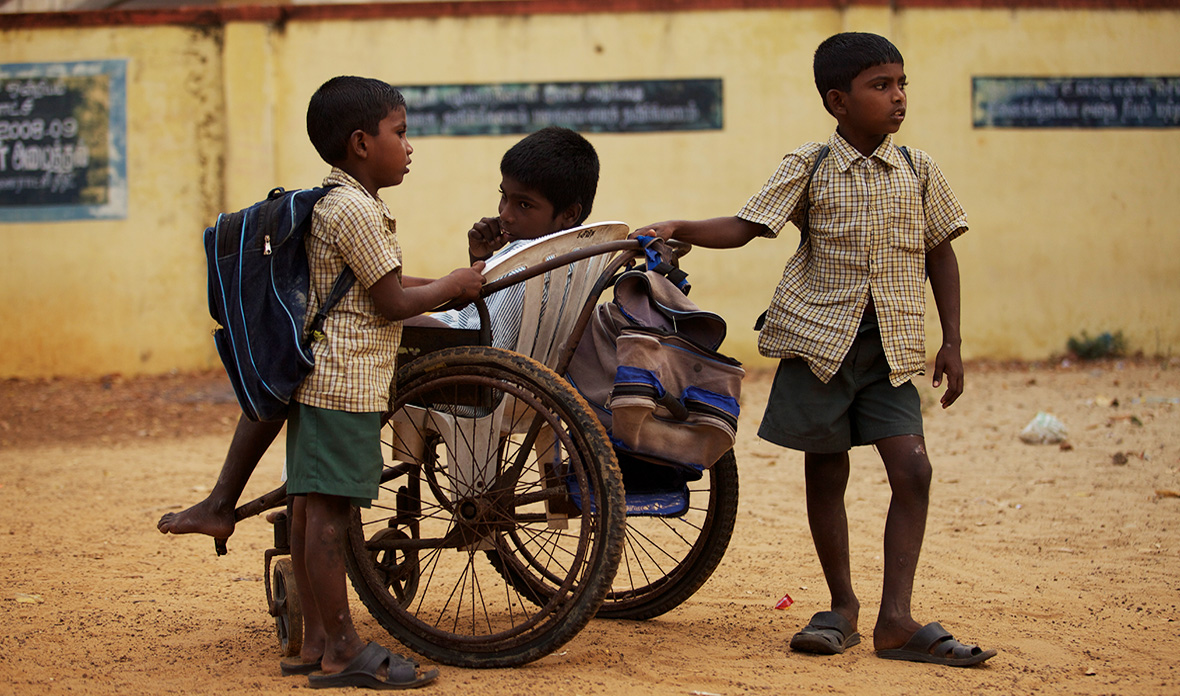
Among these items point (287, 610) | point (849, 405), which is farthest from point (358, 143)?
point (849, 405)

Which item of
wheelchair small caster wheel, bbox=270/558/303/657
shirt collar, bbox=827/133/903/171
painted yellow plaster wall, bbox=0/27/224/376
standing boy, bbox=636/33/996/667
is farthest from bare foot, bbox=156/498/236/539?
painted yellow plaster wall, bbox=0/27/224/376

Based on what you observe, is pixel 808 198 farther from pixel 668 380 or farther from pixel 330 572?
pixel 330 572

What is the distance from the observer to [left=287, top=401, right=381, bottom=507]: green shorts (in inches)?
98.7

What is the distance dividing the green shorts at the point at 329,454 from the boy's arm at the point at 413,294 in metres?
0.27

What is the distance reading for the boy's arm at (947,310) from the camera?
292 centimetres

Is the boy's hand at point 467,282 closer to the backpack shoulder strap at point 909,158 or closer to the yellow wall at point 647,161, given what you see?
the backpack shoulder strap at point 909,158

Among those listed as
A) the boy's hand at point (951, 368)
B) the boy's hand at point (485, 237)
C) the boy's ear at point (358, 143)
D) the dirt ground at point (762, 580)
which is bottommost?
the dirt ground at point (762, 580)

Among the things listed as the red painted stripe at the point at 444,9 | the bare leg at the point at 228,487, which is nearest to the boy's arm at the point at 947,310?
the bare leg at the point at 228,487

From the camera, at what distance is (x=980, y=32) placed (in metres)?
9.10

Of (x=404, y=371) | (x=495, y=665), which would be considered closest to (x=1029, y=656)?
(x=495, y=665)

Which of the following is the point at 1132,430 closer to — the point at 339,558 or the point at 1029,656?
the point at 1029,656

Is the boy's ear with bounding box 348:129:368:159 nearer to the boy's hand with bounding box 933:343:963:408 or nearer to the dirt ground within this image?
the dirt ground

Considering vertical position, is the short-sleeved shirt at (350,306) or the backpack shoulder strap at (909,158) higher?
the backpack shoulder strap at (909,158)

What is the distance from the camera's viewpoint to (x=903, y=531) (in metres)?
2.83
